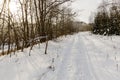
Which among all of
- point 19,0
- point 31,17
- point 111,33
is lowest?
point 111,33

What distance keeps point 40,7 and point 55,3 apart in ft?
5.28

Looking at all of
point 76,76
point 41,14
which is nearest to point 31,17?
point 41,14

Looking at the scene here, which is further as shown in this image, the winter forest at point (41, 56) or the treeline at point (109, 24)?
the treeline at point (109, 24)

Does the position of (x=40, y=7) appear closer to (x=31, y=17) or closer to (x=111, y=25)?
(x=31, y=17)

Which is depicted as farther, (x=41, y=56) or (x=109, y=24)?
(x=109, y=24)

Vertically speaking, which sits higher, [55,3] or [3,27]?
[55,3]

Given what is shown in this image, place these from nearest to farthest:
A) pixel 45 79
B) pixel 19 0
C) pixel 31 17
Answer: pixel 45 79 → pixel 19 0 → pixel 31 17

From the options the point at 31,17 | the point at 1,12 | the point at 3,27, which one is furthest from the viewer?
the point at 31,17

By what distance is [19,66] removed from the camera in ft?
25.5

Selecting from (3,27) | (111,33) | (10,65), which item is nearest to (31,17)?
(3,27)

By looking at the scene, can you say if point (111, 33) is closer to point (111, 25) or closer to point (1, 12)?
point (111, 25)

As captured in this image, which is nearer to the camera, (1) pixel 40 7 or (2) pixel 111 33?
(1) pixel 40 7

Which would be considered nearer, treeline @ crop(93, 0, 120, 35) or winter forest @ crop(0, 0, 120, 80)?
winter forest @ crop(0, 0, 120, 80)

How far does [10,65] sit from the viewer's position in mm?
7820
